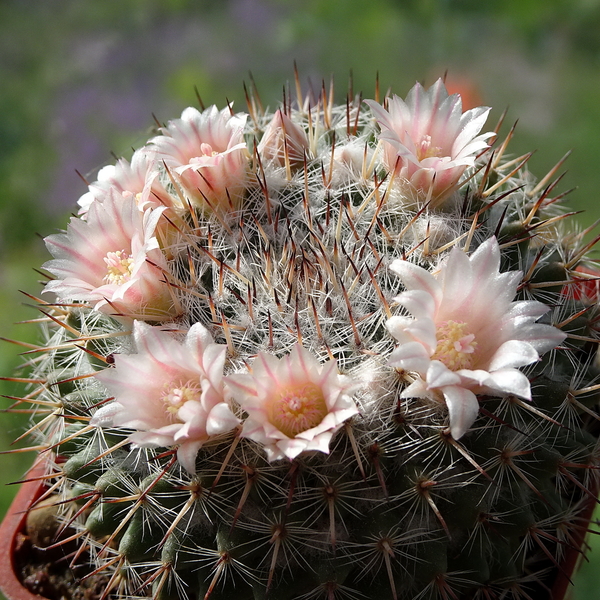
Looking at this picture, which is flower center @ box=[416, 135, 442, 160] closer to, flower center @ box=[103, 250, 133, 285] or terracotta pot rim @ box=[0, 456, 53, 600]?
flower center @ box=[103, 250, 133, 285]

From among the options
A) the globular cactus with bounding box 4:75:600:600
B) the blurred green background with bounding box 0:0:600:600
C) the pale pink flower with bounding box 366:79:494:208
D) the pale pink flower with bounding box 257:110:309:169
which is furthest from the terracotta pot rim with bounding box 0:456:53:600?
the blurred green background with bounding box 0:0:600:600

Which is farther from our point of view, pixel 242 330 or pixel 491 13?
pixel 491 13

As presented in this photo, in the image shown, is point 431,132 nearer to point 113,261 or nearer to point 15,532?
point 113,261

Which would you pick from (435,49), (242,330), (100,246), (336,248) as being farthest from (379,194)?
(435,49)

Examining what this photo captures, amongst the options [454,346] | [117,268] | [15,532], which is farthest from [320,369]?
[15,532]

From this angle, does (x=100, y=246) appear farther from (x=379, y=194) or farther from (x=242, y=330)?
(x=379, y=194)

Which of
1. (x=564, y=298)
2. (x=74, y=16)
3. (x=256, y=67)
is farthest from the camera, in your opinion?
(x=74, y=16)
